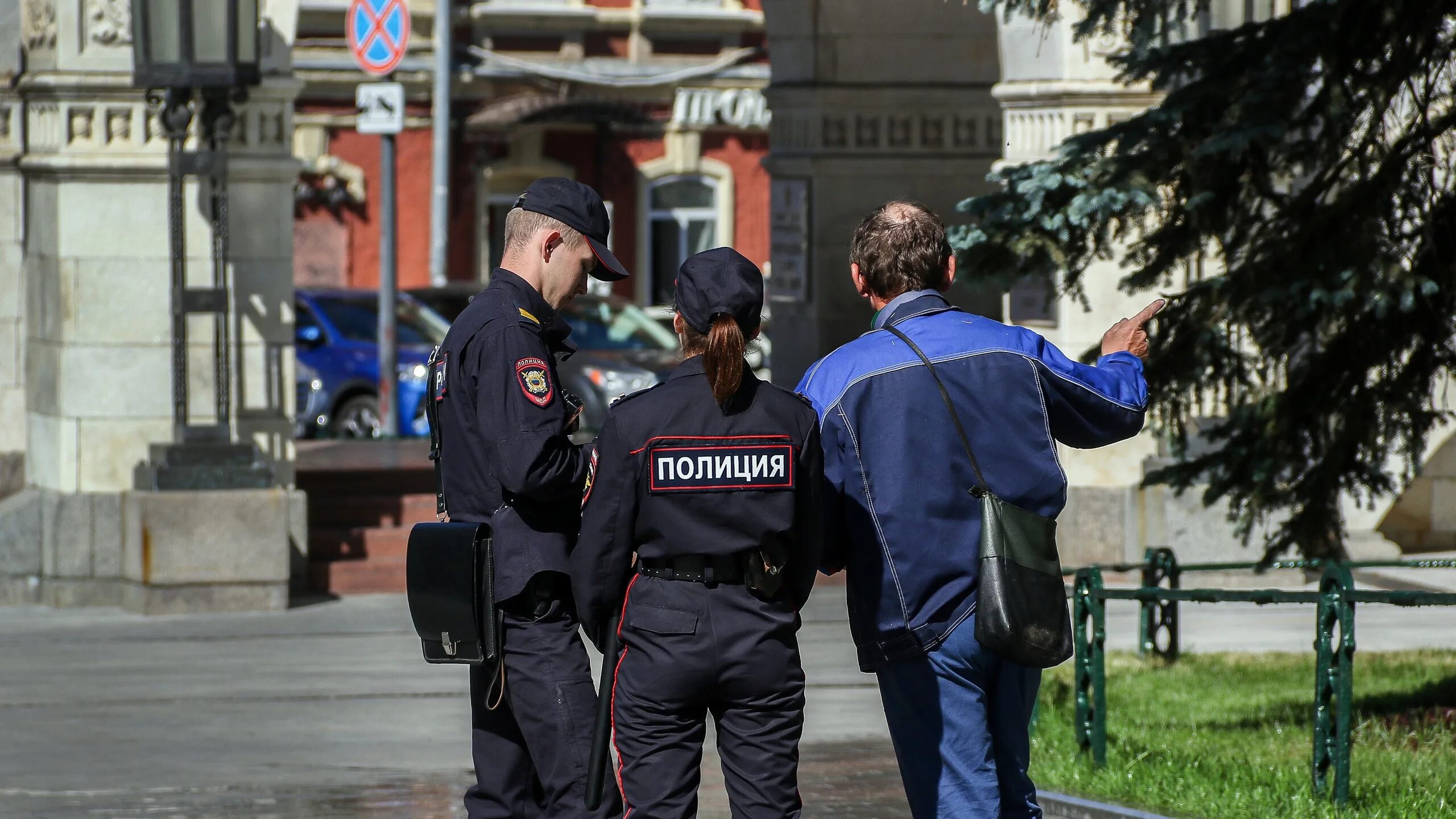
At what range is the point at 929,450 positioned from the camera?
4.78 metres

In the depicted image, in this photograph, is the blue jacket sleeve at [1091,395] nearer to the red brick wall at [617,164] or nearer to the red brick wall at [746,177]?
the red brick wall at [617,164]

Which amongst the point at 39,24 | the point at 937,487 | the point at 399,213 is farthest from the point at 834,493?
the point at 399,213

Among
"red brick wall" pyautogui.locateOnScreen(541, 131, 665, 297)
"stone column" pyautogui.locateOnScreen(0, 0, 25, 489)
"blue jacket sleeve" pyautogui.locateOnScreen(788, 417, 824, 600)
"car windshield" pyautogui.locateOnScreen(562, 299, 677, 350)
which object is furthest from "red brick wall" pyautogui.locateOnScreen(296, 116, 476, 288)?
"blue jacket sleeve" pyautogui.locateOnScreen(788, 417, 824, 600)

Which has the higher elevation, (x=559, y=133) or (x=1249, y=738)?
(x=559, y=133)

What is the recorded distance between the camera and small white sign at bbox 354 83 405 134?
61.0 feet

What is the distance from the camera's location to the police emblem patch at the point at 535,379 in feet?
16.4

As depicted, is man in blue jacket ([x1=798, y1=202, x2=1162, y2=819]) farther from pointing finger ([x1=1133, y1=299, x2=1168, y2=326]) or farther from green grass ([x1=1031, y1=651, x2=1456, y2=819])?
green grass ([x1=1031, y1=651, x2=1456, y2=819])

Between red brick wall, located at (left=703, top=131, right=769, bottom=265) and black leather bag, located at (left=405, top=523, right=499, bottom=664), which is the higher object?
red brick wall, located at (left=703, top=131, right=769, bottom=265)

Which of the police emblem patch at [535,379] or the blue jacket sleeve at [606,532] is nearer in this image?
the blue jacket sleeve at [606,532]

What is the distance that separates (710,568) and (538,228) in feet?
3.33

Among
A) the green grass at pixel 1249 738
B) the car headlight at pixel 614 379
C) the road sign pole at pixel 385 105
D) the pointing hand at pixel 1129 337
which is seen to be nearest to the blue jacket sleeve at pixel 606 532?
the pointing hand at pixel 1129 337

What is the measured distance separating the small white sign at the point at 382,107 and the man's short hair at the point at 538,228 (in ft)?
44.5

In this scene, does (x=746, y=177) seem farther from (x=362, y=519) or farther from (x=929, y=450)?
(x=929, y=450)

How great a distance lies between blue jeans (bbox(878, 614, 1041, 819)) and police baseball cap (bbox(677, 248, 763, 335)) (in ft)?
2.72
